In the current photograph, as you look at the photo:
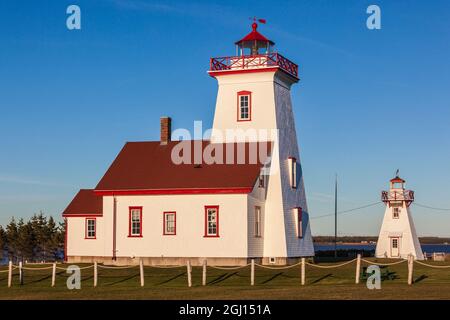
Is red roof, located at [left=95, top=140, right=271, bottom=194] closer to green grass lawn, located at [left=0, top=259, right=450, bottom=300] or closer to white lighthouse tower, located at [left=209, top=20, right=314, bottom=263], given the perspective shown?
white lighthouse tower, located at [left=209, top=20, right=314, bottom=263]

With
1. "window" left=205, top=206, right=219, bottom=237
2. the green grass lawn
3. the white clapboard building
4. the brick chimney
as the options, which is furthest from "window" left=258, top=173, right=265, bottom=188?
the brick chimney

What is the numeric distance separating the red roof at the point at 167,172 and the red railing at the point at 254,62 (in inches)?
187

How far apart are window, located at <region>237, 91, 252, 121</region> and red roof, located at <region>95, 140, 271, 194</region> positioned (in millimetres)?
1651

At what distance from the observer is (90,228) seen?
54.4 metres

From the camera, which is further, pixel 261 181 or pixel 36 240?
pixel 36 240

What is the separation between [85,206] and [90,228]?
1.61 m

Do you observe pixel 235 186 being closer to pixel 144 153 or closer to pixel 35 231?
pixel 144 153

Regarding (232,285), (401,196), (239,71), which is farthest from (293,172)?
(401,196)

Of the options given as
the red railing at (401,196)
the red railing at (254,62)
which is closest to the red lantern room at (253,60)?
the red railing at (254,62)

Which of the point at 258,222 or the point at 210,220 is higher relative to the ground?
the point at 210,220

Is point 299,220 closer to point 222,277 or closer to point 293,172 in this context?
point 293,172

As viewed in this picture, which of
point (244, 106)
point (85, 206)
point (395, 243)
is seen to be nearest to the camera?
point (244, 106)

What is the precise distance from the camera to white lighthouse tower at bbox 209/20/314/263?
166 feet
